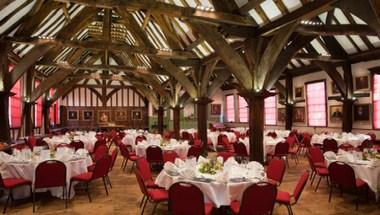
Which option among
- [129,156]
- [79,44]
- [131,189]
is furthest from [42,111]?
[131,189]

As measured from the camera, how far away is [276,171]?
539 centimetres

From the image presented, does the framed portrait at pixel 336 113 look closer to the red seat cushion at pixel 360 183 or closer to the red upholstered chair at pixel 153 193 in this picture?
the red seat cushion at pixel 360 183

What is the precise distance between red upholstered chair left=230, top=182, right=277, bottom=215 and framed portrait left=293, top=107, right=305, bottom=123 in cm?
1444

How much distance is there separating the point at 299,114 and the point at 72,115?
18.8 metres

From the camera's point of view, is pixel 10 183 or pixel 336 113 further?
pixel 336 113

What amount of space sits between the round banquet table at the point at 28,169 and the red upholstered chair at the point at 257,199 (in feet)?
12.4

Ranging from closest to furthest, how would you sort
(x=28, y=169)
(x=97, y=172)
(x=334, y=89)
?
(x=28, y=169), (x=97, y=172), (x=334, y=89)

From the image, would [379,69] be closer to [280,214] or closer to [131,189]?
[280,214]

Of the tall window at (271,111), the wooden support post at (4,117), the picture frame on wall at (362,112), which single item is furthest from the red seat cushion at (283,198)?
the tall window at (271,111)

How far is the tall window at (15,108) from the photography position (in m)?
13.6

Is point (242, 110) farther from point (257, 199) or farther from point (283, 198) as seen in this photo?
point (257, 199)

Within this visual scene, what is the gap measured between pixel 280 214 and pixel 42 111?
60.0ft

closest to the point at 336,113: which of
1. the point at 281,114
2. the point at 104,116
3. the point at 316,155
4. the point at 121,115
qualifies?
the point at 281,114

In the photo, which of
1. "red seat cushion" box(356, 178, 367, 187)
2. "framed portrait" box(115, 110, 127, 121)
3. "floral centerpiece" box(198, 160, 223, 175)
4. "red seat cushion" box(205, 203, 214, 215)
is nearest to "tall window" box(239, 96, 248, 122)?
"framed portrait" box(115, 110, 127, 121)
